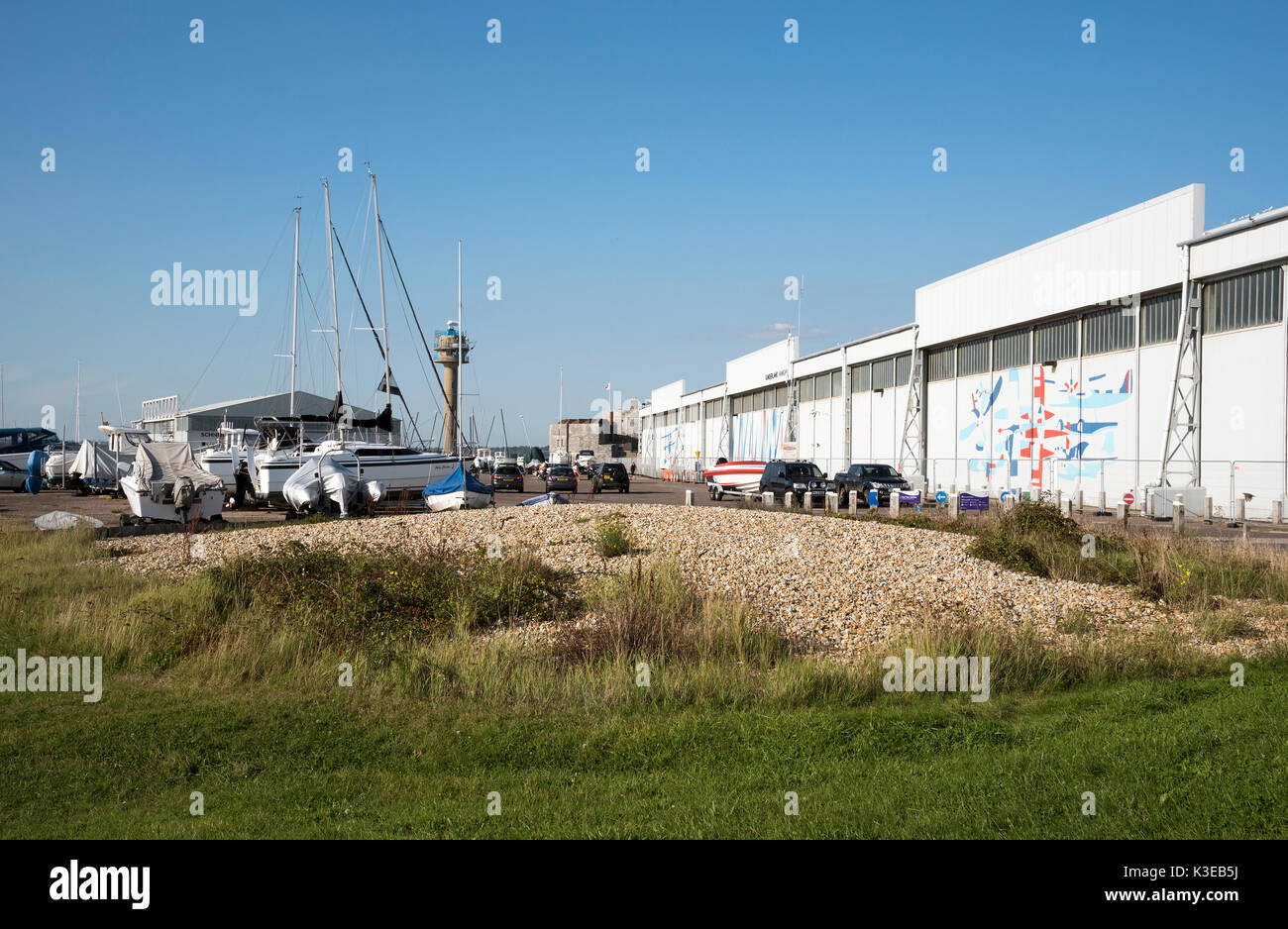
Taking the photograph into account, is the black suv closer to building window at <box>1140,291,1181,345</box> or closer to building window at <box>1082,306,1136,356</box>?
building window at <box>1082,306,1136,356</box>

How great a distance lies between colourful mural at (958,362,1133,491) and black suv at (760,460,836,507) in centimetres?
711

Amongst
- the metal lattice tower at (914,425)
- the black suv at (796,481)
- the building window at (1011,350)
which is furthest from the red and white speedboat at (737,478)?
the building window at (1011,350)

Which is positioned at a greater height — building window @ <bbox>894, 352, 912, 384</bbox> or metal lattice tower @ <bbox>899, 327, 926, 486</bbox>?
building window @ <bbox>894, 352, 912, 384</bbox>

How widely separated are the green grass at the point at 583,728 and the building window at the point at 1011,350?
29849mm

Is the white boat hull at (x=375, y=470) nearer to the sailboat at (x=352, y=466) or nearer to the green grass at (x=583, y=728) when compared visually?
the sailboat at (x=352, y=466)

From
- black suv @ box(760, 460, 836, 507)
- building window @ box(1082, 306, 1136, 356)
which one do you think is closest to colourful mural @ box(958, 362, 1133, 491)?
building window @ box(1082, 306, 1136, 356)

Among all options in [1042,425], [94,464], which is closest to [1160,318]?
[1042,425]

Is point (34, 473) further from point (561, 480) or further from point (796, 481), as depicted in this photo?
point (796, 481)

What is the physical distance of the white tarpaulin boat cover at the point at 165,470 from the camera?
22906mm

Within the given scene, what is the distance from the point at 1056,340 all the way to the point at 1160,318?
5.22 m

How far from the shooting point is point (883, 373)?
50.1 m

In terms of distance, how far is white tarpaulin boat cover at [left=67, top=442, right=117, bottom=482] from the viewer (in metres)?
40.5
